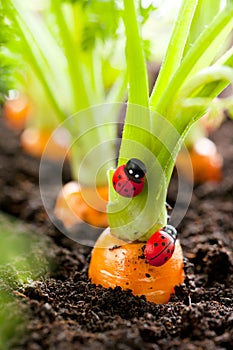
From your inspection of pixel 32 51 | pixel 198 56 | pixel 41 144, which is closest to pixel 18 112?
pixel 41 144

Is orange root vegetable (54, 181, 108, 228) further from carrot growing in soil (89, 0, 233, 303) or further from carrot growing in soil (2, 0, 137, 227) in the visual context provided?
carrot growing in soil (89, 0, 233, 303)

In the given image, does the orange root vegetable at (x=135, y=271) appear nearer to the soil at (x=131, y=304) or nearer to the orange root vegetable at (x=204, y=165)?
the soil at (x=131, y=304)

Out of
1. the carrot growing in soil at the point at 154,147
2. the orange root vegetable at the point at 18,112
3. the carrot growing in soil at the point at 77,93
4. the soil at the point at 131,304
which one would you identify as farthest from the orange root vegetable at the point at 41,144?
the carrot growing in soil at the point at 154,147

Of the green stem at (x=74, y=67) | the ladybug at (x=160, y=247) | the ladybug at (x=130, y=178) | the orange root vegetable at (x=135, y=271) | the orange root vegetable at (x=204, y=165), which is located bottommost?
the orange root vegetable at (x=204, y=165)

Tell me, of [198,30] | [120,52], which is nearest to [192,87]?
[198,30]

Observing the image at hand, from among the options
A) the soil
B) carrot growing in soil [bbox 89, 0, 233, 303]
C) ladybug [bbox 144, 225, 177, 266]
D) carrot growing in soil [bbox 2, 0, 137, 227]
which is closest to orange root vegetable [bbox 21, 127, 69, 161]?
carrot growing in soil [bbox 2, 0, 137, 227]

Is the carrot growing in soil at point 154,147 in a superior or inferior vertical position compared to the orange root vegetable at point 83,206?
superior
